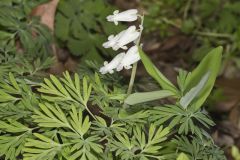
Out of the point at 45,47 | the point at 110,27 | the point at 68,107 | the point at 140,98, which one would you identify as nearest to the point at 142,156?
the point at 140,98

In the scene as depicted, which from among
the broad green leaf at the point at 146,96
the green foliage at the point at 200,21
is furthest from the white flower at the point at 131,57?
the green foliage at the point at 200,21

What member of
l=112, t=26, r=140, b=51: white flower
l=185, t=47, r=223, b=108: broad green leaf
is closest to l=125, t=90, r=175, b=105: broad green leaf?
l=185, t=47, r=223, b=108: broad green leaf

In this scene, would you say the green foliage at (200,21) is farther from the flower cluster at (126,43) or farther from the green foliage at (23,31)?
the flower cluster at (126,43)

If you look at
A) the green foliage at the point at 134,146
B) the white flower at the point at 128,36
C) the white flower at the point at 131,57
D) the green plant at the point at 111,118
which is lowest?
the green foliage at the point at 134,146

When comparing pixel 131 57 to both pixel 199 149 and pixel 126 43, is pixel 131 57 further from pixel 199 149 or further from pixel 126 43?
pixel 199 149

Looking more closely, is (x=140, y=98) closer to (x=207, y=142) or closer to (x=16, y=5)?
(x=207, y=142)

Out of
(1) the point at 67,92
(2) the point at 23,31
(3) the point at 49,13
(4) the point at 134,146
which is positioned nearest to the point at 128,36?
(1) the point at 67,92

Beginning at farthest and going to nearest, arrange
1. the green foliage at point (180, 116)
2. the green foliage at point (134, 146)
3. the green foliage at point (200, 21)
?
the green foliage at point (200, 21) < the green foliage at point (180, 116) < the green foliage at point (134, 146)
